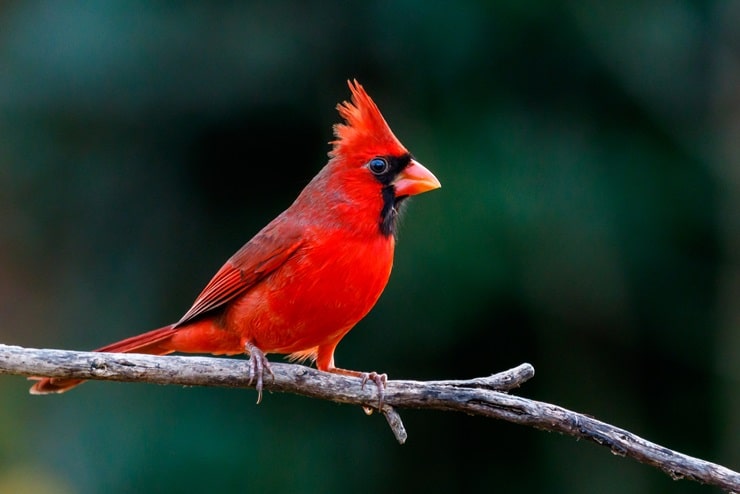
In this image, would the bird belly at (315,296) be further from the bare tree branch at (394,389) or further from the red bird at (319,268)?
the bare tree branch at (394,389)

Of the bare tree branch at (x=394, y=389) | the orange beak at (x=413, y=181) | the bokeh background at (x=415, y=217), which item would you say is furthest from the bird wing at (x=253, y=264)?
the bokeh background at (x=415, y=217)

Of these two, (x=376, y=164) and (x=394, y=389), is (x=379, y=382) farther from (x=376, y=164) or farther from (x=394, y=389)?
(x=376, y=164)

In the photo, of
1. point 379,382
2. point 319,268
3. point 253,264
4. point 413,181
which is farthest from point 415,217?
point 379,382

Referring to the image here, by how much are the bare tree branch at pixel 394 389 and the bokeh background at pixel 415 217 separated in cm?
247

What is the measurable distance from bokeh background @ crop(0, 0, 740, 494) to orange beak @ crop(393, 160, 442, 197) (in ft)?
5.52

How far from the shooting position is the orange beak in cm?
412

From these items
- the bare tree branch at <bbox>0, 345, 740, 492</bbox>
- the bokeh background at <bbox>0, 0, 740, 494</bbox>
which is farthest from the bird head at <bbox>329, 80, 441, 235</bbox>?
the bokeh background at <bbox>0, 0, 740, 494</bbox>

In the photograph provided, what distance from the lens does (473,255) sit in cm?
588

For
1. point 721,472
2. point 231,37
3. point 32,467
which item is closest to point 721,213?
point 231,37

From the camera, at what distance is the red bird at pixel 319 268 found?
3799mm

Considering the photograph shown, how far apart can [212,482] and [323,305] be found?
94.6 inches

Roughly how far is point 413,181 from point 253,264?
0.72 metres

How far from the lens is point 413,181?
163 inches

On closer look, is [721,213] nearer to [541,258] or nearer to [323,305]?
[541,258]
